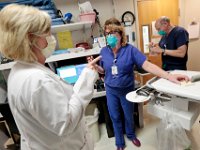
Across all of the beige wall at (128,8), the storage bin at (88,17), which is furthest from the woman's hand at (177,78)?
the beige wall at (128,8)

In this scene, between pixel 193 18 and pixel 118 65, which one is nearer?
pixel 118 65

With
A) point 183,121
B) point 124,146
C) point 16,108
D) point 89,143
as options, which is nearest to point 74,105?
point 16,108

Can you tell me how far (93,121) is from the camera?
2160 millimetres

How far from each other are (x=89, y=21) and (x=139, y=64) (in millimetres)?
885

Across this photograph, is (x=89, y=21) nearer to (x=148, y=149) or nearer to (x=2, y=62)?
(x=2, y=62)

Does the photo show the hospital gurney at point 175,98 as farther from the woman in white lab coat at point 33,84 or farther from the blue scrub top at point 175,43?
the woman in white lab coat at point 33,84

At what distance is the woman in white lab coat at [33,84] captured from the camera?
70 centimetres

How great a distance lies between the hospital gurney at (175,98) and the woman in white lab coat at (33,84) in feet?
2.29

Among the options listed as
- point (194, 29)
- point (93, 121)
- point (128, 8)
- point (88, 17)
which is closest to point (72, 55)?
point (88, 17)

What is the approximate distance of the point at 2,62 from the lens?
82.4 inches

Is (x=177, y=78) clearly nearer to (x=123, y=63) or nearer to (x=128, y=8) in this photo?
(x=123, y=63)

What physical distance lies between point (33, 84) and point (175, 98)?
114 cm

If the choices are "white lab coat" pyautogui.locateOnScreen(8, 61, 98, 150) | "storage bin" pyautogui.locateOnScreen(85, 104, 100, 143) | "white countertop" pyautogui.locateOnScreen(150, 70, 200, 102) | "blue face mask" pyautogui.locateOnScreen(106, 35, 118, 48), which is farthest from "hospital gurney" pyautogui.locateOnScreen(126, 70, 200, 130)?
"storage bin" pyautogui.locateOnScreen(85, 104, 100, 143)

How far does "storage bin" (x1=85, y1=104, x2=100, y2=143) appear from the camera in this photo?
2150 millimetres
